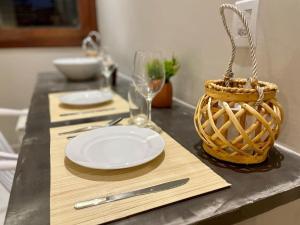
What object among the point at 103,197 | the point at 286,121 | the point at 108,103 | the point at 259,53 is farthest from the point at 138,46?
the point at 103,197

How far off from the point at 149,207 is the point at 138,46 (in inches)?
42.4

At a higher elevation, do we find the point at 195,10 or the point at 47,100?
the point at 195,10

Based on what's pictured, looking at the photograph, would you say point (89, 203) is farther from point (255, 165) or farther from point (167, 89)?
point (167, 89)

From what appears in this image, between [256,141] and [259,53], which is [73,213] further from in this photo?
[259,53]

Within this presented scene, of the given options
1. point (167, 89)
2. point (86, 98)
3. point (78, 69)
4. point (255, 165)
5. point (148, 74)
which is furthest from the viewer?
point (78, 69)

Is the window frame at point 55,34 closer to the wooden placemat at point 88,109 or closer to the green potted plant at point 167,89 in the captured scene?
the wooden placemat at point 88,109

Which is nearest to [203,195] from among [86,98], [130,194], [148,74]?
[130,194]

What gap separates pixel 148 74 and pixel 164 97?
174 millimetres

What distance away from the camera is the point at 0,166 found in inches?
26.0

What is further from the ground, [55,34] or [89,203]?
[55,34]

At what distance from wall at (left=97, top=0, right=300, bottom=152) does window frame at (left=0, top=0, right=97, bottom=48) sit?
2.32 feet

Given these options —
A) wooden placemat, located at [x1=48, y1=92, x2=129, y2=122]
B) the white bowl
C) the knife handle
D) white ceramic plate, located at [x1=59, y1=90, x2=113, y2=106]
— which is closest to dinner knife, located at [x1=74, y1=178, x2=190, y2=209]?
the knife handle

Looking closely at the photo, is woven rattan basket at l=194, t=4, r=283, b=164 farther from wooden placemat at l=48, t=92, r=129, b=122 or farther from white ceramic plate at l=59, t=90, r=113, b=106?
white ceramic plate at l=59, t=90, r=113, b=106

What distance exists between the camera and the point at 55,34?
6.81 ft
